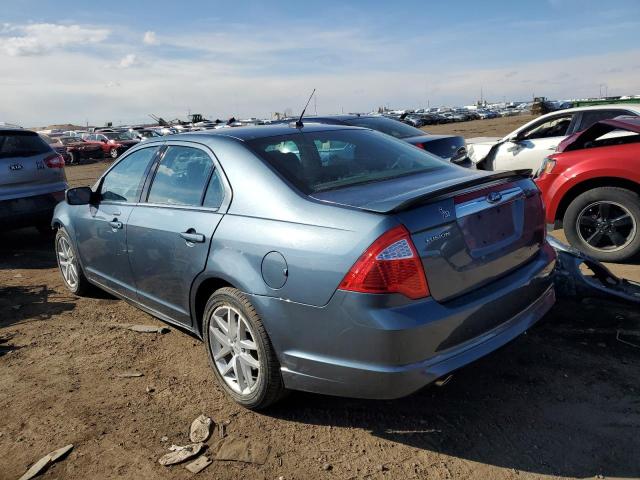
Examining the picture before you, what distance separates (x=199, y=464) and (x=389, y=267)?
4.56 feet

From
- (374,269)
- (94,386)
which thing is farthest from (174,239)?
(374,269)

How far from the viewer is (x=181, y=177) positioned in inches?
143

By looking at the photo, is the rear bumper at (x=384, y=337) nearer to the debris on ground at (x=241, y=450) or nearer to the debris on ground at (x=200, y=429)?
the debris on ground at (x=241, y=450)

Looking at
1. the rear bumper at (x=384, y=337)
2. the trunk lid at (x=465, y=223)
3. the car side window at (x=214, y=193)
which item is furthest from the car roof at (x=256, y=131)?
the rear bumper at (x=384, y=337)

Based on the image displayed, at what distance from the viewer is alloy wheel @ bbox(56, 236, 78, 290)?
524 centimetres

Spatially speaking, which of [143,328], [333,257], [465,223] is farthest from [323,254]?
[143,328]

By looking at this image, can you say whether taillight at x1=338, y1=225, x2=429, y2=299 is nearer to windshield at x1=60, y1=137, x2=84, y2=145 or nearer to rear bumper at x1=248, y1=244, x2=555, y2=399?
rear bumper at x1=248, y1=244, x2=555, y2=399

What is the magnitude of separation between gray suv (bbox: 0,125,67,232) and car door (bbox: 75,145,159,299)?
282 centimetres

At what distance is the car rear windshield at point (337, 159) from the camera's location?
3.07 m

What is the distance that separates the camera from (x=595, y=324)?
12.8 ft

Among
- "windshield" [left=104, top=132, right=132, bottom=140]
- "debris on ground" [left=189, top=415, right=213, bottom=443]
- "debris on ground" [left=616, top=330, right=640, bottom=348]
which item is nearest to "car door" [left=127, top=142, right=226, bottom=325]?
"debris on ground" [left=189, top=415, right=213, bottom=443]

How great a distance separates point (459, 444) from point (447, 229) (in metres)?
1.10

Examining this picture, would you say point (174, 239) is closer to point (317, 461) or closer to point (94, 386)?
point (94, 386)

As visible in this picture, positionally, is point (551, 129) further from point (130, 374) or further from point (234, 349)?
point (130, 374)
